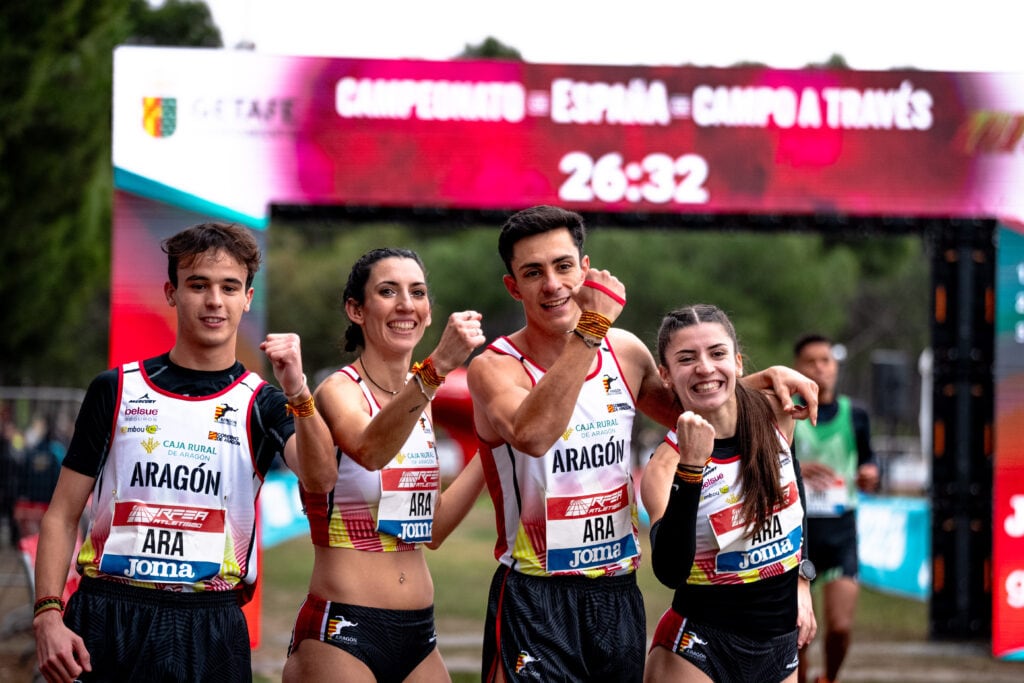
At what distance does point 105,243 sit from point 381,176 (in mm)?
18762

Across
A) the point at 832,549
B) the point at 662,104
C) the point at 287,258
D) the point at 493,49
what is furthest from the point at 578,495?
the point at 493,49

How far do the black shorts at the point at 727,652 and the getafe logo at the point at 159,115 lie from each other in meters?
6.21

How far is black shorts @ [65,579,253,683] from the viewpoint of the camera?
352cm

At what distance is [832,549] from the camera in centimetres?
810

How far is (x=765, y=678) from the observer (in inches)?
161

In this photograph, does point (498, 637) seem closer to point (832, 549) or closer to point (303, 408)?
point (303, 408)

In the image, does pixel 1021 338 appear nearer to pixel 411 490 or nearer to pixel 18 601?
pixel 411 490

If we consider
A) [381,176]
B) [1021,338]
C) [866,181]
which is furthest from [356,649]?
[1021,338]

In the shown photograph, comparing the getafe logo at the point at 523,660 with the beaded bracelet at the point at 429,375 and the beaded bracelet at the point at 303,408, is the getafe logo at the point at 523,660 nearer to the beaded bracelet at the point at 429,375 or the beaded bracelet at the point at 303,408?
the beaded bracelet at the point at 429,375

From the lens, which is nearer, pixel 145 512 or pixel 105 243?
pixel 145 512

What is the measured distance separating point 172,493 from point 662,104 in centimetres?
660

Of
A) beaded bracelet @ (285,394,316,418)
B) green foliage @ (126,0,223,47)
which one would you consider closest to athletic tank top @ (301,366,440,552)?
beaded bracelet @ (285,394,316,418)

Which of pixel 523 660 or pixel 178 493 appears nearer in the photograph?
pixel 178 493

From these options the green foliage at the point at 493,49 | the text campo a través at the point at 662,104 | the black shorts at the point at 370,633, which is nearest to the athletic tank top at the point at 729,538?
the black shorts at the point at 370,633
